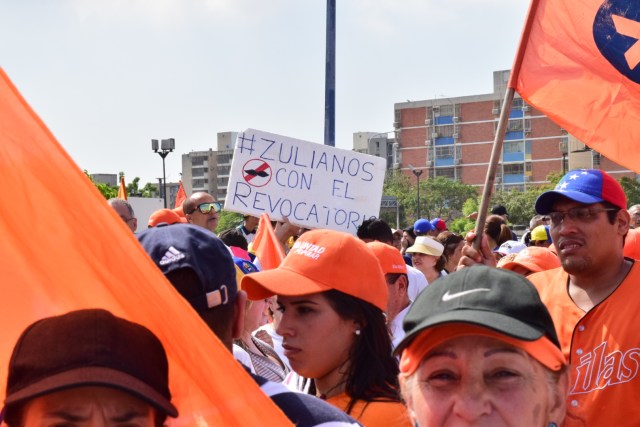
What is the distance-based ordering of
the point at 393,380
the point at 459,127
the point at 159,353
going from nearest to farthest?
the point at 159,353
the point at 393,380
the point at 459,127

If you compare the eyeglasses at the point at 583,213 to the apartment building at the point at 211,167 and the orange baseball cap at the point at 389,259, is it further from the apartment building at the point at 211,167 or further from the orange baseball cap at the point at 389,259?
the apartment building at the point at 211,167

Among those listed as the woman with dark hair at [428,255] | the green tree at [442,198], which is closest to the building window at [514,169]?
the green tree at [442,198]

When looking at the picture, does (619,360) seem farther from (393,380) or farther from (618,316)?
(393,380)

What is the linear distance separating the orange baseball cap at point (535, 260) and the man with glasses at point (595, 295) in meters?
1.05

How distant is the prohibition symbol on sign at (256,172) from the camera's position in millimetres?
8438

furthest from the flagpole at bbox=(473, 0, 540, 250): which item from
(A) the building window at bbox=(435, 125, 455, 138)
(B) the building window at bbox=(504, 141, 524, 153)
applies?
(A) the building window at bbox=(435, 125, 455, 138)

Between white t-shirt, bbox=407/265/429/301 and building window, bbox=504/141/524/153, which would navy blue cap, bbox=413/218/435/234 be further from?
building window, bbox=504/141/524/153

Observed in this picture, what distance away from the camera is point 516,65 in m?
5.50

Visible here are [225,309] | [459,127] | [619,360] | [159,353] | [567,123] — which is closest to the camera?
[159,353]

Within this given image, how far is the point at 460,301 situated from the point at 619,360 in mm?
2053

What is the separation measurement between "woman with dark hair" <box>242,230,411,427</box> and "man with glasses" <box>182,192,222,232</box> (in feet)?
17.2

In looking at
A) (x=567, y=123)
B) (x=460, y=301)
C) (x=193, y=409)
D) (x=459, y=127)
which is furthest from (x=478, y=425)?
(x=459, y=127)

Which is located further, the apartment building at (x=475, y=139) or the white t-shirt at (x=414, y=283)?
the apartment building at (x=475, y=139)

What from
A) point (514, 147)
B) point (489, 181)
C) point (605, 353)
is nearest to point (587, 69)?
point (489, 181)
